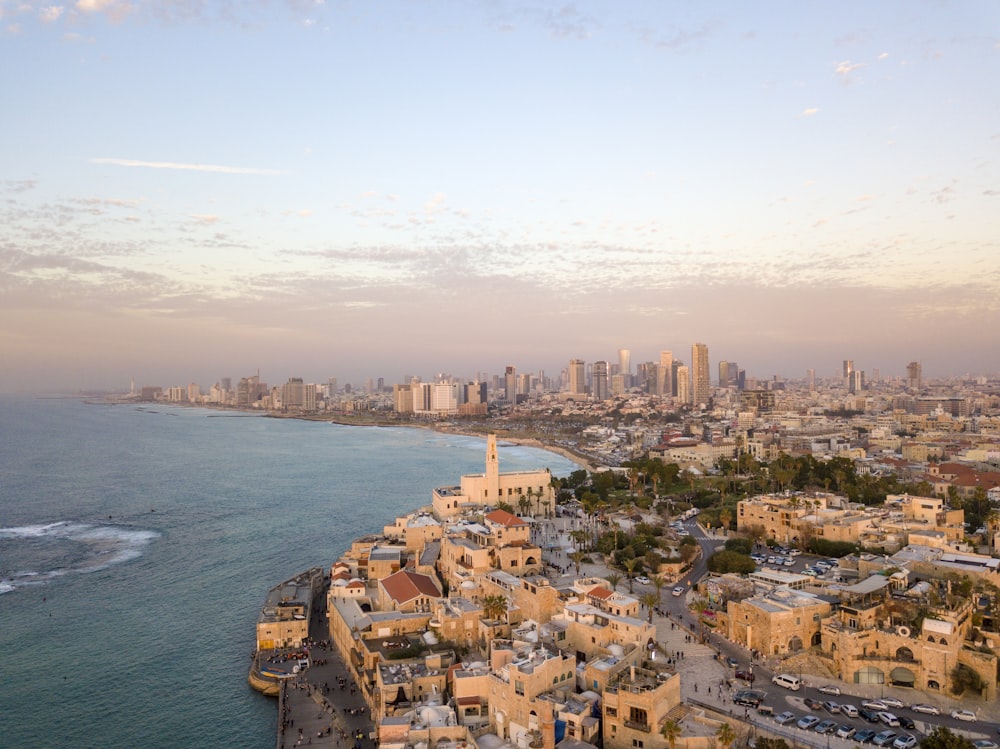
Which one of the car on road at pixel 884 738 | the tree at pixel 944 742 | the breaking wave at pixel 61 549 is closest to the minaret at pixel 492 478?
the breaking wave at pixel 61 549

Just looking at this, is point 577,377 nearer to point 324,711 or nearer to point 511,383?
point 511,383

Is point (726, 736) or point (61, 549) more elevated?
point (726, 736)

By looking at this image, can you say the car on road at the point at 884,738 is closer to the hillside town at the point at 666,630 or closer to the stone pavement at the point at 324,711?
Result: the hillside town at the point at 666,630

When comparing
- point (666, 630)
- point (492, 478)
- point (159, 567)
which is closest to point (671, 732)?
point (666, 630)

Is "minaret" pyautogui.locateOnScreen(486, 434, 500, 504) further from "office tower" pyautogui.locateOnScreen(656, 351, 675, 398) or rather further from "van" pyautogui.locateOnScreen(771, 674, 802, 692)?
"office tower" pyautogui.locateOnScreen(656, 351, 675, 398)

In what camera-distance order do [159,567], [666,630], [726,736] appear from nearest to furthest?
[726,736], [666,630], [159,567]
